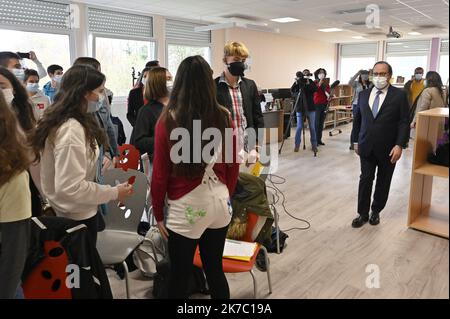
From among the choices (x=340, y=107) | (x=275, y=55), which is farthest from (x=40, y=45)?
(x=340, y=107)

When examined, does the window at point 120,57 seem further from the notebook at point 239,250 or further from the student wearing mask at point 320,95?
the notebook at point 239,250

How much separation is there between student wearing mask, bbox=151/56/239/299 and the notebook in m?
0.49

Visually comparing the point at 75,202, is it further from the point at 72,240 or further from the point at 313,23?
the point at 313,23

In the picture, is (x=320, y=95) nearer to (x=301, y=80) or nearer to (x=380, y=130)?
(x=301, y=80)

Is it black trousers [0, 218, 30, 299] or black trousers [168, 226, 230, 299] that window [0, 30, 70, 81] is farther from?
black trousers [168, 226, 230, 299]

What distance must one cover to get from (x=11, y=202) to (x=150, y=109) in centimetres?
156

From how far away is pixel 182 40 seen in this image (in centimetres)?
831

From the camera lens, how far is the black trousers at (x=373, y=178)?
3301 millimetres

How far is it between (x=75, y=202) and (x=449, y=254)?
1.47 metres

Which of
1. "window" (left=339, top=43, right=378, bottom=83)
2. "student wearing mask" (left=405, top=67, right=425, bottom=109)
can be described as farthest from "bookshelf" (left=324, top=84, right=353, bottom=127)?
"window" (left=339, top=43, right=378, bottom=83)

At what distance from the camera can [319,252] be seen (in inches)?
116
